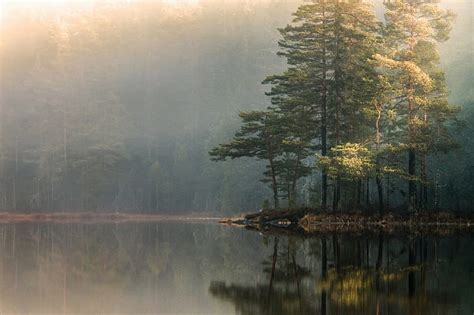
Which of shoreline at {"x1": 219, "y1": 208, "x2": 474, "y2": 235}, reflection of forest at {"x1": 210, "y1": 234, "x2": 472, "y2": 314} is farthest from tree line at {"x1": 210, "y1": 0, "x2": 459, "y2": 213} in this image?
reflection of forest at {"x1": 210, "y1": 234, "x2": 472, "y2": 314}

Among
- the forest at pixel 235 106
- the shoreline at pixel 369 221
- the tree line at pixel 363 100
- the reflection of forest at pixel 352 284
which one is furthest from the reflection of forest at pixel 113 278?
the forest at pixel 235 106

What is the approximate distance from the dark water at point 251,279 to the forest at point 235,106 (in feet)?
53.7

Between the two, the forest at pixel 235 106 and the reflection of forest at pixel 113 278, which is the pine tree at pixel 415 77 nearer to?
the forest at pixel 235 106

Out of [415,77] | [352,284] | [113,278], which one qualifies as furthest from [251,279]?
[415,77]

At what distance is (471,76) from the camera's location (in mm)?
65625

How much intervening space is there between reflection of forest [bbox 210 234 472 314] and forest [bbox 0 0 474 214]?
1764cm

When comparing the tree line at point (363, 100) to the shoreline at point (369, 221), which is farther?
the tree line at point (363, 100)

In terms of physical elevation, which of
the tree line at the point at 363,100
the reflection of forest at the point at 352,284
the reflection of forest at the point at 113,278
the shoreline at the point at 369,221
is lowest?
the reflection of forest at the point at 113,278

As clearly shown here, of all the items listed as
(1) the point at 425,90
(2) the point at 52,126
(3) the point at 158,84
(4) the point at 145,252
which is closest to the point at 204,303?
(4) the point at 145,252

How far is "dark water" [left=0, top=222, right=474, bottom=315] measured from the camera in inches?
→ 543

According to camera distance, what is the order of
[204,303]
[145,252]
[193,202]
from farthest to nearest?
[193,202]
[145,252]
[204,303]

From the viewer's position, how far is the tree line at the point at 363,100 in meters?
41.9

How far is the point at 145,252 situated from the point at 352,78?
874 inches

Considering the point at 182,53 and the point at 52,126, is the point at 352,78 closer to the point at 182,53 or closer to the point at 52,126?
the point at 52,126
